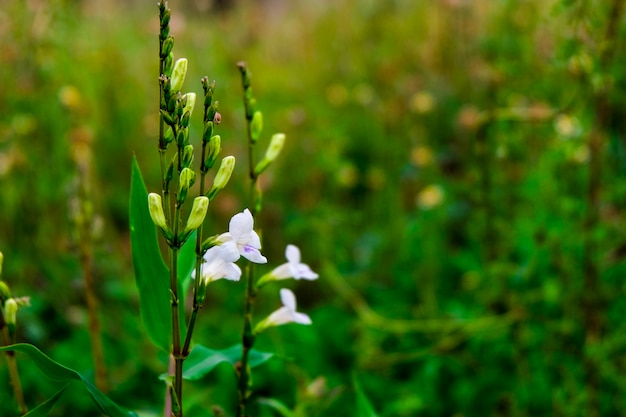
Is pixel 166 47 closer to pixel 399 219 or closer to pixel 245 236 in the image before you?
pixel 245 236

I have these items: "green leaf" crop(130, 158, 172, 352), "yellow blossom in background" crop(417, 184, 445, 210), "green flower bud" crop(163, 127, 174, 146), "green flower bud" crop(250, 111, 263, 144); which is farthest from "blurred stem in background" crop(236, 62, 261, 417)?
"yellow blossom in background" crop(417, 184, 445, 210)

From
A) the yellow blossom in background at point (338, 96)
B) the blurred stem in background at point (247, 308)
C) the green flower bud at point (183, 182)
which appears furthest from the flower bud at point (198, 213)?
the yellow blossom in background at point (338, 96)

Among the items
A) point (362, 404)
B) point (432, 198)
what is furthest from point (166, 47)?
point (432, 198)

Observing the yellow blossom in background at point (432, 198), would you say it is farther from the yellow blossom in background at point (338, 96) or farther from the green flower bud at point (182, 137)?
the green flower bud at point (182, 137)

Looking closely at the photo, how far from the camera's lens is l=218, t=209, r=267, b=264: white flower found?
0.87m

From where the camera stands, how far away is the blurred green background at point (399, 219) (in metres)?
1.86

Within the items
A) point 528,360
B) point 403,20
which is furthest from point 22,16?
point 403,20

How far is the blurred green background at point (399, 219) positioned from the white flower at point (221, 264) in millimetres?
241

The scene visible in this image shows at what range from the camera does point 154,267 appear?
1068 mm

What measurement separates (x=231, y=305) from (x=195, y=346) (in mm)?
1490

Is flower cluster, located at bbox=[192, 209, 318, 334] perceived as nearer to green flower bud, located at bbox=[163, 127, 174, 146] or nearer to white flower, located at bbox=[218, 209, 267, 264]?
white flower, located at bbox=[218, 209, 267, 264]

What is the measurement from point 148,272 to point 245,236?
0.26 metres

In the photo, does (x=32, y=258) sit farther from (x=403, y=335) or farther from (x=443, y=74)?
(x=443, y=74)

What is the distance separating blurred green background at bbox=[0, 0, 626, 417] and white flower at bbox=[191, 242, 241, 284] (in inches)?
9.5
